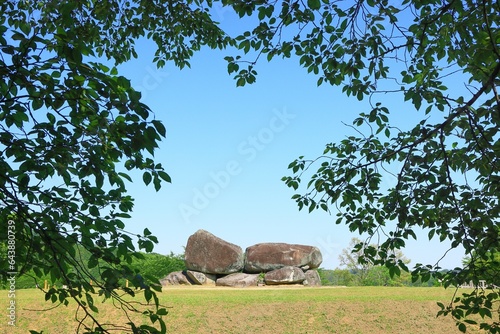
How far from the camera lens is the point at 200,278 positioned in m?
26.2

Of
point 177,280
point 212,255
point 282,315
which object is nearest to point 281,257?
point 212,255

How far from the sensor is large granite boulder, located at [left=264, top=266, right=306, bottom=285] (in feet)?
81.0

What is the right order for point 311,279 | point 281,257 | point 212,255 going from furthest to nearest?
point 212,255 < point 281,257 < point 311,279

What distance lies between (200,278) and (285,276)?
4.55 m

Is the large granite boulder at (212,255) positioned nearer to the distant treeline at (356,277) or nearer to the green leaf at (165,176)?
the distant treeline at (356,277)

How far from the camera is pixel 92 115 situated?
4.17m

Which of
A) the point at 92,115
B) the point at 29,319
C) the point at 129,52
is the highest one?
the point at 129,52

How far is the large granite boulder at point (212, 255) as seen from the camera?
86.7 ft

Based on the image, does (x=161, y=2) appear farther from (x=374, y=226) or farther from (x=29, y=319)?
(x=29, y=319)

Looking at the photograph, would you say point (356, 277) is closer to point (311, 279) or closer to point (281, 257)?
point (311, 279)

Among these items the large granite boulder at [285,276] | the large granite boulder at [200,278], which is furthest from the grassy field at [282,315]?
the large granite boulder at [200,278]

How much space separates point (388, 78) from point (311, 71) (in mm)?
1185

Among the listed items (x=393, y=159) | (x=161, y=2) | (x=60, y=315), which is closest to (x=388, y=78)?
(x=393, y=159)

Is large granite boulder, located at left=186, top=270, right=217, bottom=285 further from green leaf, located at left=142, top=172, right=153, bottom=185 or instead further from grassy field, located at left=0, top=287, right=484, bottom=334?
green leaf, located at left=142, top=172, right=153, bottom=185
